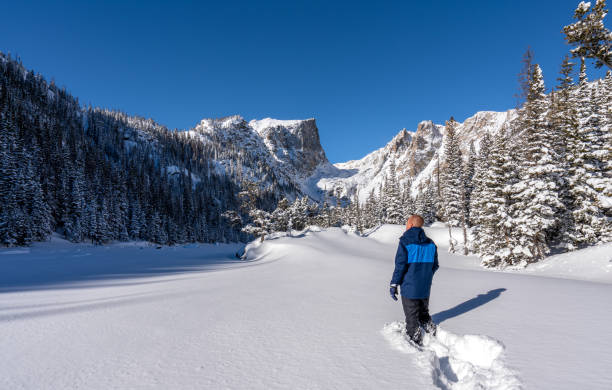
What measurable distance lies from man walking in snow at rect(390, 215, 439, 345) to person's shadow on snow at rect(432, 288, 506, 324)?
927 millimetres

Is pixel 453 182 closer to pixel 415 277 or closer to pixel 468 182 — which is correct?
pixel 468 182

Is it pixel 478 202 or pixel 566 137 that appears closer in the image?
pixel 566 137

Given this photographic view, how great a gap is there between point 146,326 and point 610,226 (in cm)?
2519

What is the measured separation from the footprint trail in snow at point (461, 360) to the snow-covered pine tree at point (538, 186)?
1739 centimetres

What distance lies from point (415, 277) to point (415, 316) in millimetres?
624

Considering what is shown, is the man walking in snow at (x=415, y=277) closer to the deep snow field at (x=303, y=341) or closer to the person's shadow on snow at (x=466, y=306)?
the deep snow field at (x=303, y=341)

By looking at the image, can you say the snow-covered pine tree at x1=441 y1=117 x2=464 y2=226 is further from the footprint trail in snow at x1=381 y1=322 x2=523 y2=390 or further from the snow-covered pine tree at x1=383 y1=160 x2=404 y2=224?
the footprint trail in snow at x1=381 y1=322 x2=523 y2=390

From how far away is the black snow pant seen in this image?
165 inches

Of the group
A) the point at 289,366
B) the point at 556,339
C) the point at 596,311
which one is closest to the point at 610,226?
the point at 596,311

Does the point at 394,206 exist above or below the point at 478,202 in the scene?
above

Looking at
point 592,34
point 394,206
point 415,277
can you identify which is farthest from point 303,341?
point 394,206

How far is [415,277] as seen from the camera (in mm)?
4277

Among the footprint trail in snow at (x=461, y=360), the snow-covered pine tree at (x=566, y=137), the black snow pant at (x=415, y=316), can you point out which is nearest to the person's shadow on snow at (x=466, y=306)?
the black snow pant at (x=415, y=316)

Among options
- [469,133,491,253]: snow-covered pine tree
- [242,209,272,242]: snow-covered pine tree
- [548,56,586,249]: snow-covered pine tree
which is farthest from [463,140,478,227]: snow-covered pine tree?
[242,209,272,242]: snow-covered pine tree
